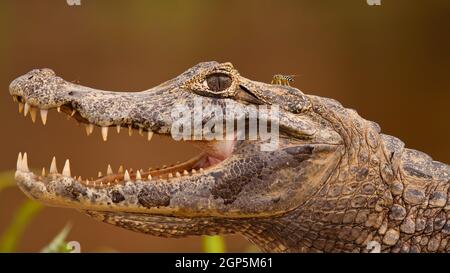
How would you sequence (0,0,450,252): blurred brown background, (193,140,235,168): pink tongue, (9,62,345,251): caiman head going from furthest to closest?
1. (0,0,450,252): blurred brown background
2. (193,140,235,168): pink tongue
3. (9,62,345,251): caiman head

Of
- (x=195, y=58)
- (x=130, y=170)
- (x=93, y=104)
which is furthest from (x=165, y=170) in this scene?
(x=195, y=58)

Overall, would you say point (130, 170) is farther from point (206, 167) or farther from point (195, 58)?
point (195, 58)

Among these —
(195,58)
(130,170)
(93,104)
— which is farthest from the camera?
(195,58)

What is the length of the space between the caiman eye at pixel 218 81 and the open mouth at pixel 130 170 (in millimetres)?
229

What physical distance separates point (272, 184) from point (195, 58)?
5.11m

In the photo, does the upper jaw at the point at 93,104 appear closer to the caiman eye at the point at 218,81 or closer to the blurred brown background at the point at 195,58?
the caiman eye at the point at 218,81

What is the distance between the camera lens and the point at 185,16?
8.05 metres

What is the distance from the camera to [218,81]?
3.18m

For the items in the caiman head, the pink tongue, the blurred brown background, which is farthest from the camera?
the blurred brown background

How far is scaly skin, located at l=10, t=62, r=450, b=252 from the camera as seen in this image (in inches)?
117

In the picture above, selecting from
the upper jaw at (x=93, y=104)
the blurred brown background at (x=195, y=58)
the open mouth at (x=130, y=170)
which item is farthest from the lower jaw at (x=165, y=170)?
the blurred brown background at (x=195, y=58)

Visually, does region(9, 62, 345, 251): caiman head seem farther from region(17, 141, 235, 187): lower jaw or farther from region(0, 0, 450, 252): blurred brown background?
region(0, 0, 450, 252): blurred brown background

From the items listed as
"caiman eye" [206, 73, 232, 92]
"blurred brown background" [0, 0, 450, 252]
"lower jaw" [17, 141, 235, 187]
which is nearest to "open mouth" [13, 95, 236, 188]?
"lower jaw" [17, 141, 235, 187]
